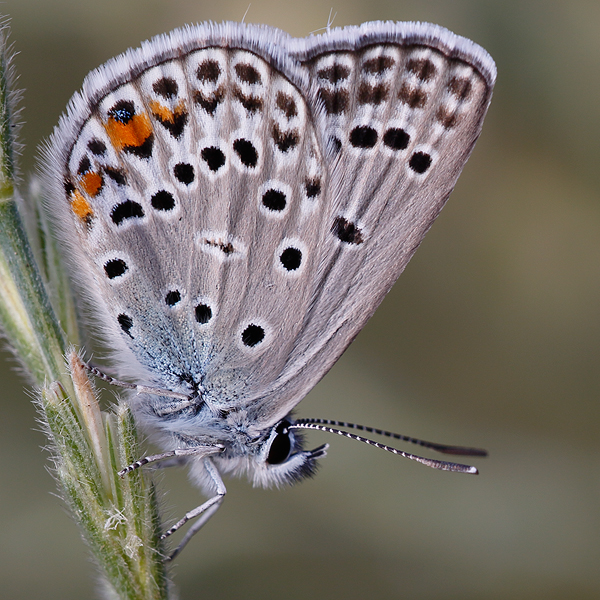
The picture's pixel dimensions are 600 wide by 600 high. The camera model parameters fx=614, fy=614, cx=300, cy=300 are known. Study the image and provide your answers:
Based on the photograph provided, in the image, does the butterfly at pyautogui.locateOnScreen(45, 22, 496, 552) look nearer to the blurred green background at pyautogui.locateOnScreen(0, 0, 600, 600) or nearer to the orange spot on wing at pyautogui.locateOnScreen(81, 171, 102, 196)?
the orange spot on wing at pyautogui.locateOnScreen(81, 171, 102, 196)

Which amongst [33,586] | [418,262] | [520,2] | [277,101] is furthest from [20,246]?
[520,2]

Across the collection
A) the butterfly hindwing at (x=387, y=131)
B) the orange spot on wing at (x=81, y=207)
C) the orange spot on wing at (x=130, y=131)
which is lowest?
the butterfly hindwing at (x=387, y=131)

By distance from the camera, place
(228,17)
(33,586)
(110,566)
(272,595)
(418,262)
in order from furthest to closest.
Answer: (418,262), (228,17), (272,595), (33,586), (110,566)

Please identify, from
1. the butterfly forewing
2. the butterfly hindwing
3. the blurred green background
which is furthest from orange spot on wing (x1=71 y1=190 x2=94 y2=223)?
the butterfly hindwing

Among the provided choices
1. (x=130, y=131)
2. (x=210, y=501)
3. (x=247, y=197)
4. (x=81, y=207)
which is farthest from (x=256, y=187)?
(x=210, y=501)

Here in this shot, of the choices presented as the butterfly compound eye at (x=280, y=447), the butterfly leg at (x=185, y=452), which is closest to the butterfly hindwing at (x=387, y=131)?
the butterfly compound eye at (x=280, y=447)

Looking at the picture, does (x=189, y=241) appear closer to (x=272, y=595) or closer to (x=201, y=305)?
(x=201, y=305)

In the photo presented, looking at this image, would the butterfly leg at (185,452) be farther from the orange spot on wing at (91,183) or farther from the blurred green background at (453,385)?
the orange spot on wing at (91,183)
